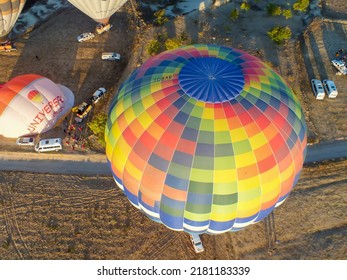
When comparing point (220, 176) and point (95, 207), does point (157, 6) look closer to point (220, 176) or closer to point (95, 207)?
point (95, 207)

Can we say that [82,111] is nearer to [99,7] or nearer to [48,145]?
[48,145]

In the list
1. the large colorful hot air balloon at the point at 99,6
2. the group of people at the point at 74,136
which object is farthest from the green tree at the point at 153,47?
the group of people at the point at 74,136

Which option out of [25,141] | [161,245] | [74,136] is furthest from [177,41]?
[161,245]

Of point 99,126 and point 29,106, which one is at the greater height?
point 29,106

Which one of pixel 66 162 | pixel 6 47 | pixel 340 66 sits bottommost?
pixel 66 162

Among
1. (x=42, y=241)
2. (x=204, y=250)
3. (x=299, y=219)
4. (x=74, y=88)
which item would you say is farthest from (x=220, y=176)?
(x=74, y=88)

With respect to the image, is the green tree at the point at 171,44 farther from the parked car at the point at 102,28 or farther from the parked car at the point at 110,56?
the parked car at the point at 102,28
